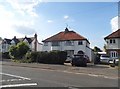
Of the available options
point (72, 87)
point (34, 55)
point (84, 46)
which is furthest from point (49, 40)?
point (72, 87)

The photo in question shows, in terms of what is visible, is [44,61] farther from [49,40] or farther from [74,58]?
[49,40]

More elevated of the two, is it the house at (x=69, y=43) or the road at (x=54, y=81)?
the house at (x=69, y=43)

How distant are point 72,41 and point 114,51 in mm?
12065

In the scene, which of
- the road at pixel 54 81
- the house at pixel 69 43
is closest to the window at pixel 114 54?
the house at pixel 69 43

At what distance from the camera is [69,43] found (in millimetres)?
70438

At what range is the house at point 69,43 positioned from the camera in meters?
67.8

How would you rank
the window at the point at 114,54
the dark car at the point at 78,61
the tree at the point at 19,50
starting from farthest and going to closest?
the window at the point at 114,54 < the tree at the point at 19,50 < the dark car at the point at 78,61

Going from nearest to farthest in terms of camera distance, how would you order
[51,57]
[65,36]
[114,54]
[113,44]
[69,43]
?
1. [51,57]
2. [114,54]
3. [113,44]
4. [69,43]
5. [65,36]

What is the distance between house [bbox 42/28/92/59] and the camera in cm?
6781

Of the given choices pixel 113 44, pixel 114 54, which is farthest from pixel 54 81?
pixel 113 44

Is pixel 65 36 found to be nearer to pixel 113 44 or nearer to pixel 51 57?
pixel 113 44

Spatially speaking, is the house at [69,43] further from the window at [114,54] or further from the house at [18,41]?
the house at [18,41]

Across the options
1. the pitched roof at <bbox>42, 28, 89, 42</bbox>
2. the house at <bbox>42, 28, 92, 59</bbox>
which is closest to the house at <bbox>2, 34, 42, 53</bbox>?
the pitched roof at <bbox>42, 28, 89, 42</bbox>

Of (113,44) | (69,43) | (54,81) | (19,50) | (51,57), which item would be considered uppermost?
(69,43)
